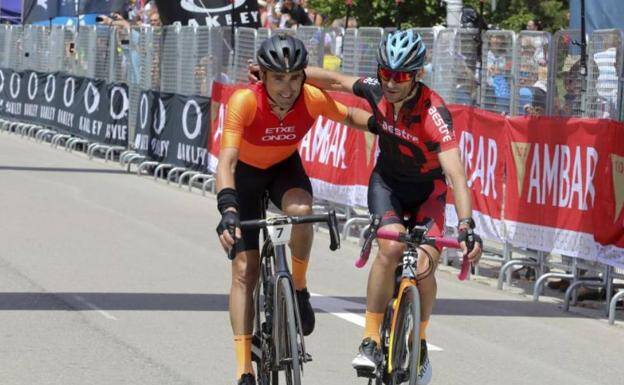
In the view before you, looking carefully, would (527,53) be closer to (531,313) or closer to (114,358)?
(531,313)

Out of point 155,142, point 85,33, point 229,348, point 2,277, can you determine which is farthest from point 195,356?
point 85,33

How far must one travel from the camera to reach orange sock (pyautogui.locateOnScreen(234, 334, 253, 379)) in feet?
24.0

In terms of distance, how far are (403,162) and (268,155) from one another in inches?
29.4

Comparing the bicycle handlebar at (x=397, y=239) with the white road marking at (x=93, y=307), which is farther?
the white road marking at (x=93, y=307)

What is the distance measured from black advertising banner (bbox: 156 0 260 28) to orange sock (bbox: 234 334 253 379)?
14261 mm

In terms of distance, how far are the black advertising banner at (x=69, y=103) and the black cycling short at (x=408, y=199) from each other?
17.5 m

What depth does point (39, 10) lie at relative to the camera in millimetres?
32156

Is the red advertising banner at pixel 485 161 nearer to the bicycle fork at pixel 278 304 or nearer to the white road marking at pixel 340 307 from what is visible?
the white road marking at pixel 340 307

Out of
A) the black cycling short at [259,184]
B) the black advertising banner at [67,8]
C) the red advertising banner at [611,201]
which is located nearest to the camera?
the black cycling short at [259,184]

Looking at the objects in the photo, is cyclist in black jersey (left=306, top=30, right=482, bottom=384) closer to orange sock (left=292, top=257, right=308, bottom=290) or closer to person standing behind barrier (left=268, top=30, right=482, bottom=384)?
person standing behind barrier (left=268, top=30, right=482, bottom=384)

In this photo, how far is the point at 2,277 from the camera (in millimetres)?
11914

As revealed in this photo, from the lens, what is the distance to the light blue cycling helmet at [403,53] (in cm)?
737

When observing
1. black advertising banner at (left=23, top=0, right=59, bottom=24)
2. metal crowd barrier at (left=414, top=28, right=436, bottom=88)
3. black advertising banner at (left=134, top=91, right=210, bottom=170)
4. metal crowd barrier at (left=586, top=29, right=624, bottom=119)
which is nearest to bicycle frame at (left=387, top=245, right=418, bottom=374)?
metal crowd barrier at (left=586, top=29, right=624, bottom=119)

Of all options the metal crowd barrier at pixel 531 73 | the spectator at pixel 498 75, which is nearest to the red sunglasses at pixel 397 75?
the metal crowd barrier at pixel 531 73
